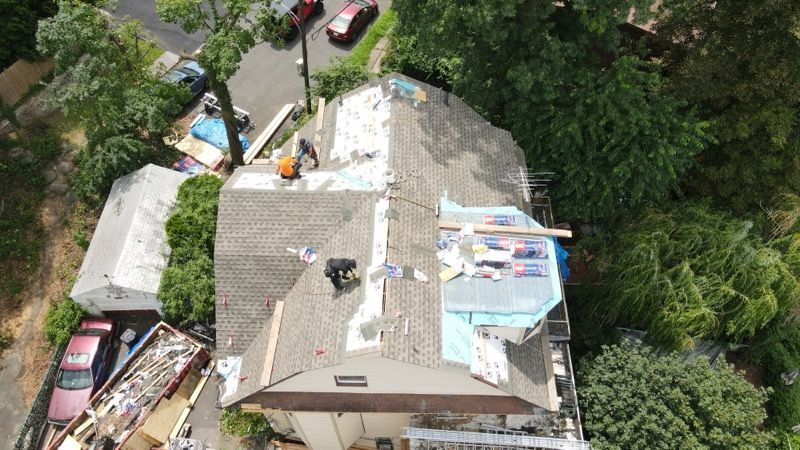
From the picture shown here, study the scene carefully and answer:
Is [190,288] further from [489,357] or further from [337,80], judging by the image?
[489,357]

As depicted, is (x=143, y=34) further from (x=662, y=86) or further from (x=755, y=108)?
(x=755, y=108)

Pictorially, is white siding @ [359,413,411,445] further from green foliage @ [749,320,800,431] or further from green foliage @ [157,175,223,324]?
green foliage @ [749,320,800,431]

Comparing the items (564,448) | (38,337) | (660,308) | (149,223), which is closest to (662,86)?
(660,308)

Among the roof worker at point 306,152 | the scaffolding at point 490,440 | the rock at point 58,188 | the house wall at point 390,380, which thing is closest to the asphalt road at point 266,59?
the rock at point 58,188

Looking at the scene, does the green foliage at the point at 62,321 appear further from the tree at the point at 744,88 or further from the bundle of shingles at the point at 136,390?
the tree at the point at 744,88

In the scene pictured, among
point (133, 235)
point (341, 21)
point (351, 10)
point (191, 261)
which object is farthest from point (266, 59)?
point (191, 261)
